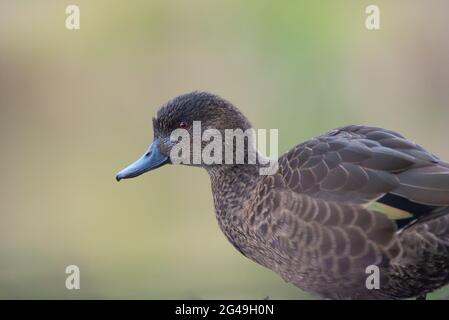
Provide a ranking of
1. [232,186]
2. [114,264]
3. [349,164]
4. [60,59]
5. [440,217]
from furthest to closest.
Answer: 1. [60,59]
2. [114,264]
3. [232,186]
4. [349,164]
5. [440,217]

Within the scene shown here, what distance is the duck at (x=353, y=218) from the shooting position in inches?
69.9

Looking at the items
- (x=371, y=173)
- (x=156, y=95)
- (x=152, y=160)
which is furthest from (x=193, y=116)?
(x=156, y=95)

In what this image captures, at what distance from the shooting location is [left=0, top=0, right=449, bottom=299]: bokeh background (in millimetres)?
4133

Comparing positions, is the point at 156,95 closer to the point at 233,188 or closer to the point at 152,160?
the point at 152,160

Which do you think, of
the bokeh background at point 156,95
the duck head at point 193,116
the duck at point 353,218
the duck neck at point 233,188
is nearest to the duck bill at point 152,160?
the duck head at point 193,116

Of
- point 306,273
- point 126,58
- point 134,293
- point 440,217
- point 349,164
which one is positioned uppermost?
point 126,58

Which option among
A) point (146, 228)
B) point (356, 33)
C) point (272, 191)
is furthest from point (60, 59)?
point (272, 191)

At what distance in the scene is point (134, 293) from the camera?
325cm

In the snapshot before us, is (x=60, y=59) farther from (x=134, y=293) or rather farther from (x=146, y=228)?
(x=134, y=293)

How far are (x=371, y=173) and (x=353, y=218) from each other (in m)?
0.14

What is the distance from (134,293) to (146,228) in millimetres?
992

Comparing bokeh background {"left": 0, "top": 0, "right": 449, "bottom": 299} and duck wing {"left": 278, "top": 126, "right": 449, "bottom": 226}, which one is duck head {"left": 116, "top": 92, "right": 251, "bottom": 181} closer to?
duck wing {"left": 278, "top": 126, "right": 449, "bottom": 226}

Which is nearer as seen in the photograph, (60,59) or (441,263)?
(441,263)

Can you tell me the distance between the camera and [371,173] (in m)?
1.87
